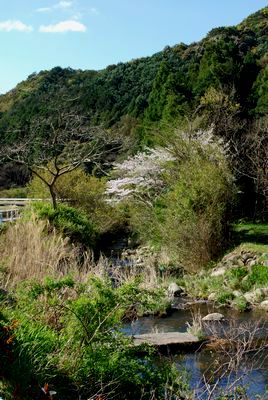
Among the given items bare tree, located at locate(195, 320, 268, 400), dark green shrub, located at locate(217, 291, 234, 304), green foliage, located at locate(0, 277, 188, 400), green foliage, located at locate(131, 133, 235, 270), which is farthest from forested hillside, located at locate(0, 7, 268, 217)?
green foliage, located at locate(0, 277, 188, 400)

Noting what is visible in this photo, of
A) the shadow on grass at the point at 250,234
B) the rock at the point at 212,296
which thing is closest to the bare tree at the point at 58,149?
the shadow on grass at the point at 250,234

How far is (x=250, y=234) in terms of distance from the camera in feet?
65.8

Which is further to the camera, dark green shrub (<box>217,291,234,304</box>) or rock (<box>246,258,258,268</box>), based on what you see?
rock (<box>246,258,258,268</box>)

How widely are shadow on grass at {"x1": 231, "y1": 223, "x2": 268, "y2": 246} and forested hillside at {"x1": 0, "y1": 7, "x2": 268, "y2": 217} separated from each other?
1.53 meters

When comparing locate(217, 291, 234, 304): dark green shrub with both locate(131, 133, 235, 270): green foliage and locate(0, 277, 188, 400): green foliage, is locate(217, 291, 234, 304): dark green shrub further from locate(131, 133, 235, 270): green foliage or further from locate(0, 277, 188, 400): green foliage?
locate(0, 277, 188, 400): green foliage

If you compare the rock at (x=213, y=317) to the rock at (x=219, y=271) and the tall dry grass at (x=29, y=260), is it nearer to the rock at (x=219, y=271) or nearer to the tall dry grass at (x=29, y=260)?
the tall dry grass at (x=29, y=260)

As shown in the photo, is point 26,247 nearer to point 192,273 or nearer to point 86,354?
point 86,354

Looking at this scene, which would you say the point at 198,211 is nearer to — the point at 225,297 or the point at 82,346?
the point at 225,297

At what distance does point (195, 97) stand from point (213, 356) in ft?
82.2

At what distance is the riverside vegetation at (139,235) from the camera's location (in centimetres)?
591

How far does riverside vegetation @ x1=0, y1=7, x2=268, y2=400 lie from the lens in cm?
591

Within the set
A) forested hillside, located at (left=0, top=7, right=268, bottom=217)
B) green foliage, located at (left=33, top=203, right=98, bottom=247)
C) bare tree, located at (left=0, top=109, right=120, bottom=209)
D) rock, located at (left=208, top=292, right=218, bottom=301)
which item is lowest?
rock, located at (left=208, top=292, right=218, bottom=301)

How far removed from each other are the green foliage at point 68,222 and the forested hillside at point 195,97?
3.77 m

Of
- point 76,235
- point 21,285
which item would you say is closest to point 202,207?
point 76,235
